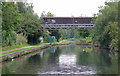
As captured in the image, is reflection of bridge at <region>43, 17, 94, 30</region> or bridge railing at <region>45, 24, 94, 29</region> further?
reflection of bridge at <region>43, 17, 94, 30</region>

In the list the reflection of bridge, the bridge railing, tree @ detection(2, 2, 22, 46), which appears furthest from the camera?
the reflection of bridge

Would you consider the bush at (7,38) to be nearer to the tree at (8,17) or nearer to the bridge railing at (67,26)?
the tree at (8,17)

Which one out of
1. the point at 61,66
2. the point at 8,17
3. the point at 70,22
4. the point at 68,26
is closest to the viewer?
the point at 61,66

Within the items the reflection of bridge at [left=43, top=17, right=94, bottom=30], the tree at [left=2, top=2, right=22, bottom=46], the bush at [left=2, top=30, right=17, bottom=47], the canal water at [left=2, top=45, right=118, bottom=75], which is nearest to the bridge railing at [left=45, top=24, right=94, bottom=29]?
the reflection of bridge at [left=43, top=17, right=94, bottom=30]

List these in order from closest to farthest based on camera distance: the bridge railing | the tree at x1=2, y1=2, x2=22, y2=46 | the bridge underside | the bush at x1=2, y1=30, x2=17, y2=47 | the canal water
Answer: the canal water, the tree at x1=2, y1=2, x2=22, y2=46, the bush at x1=2, y1=30, x2=17, y2=47, the bridge underside, the bridge railing

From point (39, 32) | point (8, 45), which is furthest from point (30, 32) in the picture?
point (8, 45)

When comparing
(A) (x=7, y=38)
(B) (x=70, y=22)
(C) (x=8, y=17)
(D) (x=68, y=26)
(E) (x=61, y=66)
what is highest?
(C) (x=8, y=17)

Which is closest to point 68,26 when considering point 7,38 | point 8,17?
point 7,38

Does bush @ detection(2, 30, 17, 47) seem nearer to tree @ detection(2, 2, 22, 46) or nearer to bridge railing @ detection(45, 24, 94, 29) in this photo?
tree @ detection(2, 2, 22, 46)

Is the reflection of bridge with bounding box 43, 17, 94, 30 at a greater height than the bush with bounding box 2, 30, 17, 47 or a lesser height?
greater

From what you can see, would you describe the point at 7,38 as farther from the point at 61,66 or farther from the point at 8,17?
the point at 61,66

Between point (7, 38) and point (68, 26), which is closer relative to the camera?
point (7, 38)

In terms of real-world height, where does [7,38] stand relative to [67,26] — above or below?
below

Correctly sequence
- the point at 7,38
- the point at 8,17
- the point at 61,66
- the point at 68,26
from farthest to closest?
1. the point at 68,26
2. the point at 7,38
3. the point at 8,17
4. the point at 61,66
